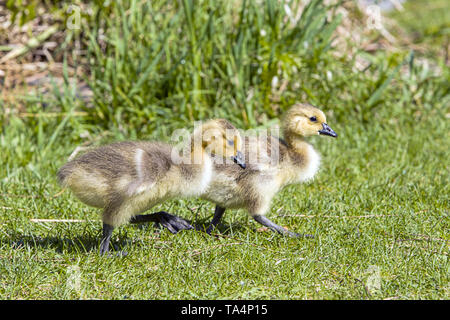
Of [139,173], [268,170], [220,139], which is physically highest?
[220,139]

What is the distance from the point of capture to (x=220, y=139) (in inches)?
159

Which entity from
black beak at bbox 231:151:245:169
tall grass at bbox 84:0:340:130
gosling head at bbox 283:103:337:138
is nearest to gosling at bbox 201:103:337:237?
gosling head at bbox 283:103:337:138

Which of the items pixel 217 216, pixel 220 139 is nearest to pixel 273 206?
pixel 217 216

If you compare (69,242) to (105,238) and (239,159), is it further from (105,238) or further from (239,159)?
(239,159)

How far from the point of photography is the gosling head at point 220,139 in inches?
159

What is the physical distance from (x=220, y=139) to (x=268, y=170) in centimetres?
48

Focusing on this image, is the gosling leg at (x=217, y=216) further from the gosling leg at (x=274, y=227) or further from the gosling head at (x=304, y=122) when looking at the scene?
the gosling head at (x=304, y=122)

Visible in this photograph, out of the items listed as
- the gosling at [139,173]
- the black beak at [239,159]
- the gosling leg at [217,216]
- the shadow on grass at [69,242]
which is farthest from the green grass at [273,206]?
the black beak at [239,159]

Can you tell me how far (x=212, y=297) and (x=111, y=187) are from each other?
34.5 inches

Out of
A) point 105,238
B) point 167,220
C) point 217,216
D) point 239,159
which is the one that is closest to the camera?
point 105,238
